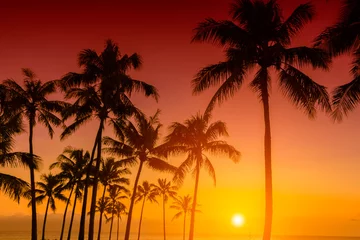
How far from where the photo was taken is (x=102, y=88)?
25.2 m

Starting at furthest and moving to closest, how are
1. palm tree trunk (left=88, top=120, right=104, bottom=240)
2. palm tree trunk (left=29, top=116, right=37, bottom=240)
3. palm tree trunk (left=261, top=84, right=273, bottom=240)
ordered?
palm tree trunk (left=29, top=116, right=37, bottom=240) < palm tree trunk (left=88, top=120, right=104, bottom=240) < palm tree trunk (left=261, top=84, right=273, bottom=240)

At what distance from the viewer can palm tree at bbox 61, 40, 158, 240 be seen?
25328 millimetres

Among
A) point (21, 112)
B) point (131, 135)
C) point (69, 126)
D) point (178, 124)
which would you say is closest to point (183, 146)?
point (178, 124)

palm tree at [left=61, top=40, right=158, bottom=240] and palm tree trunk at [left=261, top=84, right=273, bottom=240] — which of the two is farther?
palm tree at [left=61, top=40, right=158, bottom=240]

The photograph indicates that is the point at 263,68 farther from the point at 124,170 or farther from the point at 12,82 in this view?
the point at 124,170

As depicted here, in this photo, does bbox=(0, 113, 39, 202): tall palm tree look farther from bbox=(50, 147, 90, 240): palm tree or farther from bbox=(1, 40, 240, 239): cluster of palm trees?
bbox=(50, 147, 90, 240): palm tree

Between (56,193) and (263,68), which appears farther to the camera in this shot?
(56,193)

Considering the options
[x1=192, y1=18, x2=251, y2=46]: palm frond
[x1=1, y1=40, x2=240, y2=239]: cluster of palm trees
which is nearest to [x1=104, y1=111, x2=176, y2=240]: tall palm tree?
[x1=1, y1=40, x2=240, y2=239]: cluster of palm trees

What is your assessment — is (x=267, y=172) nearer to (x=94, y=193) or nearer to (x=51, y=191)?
(x=94, y=193)

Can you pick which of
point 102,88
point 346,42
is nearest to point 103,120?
point 102,88

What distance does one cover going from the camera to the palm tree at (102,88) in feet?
83.1

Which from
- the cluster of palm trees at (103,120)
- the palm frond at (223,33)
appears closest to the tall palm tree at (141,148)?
the cluster of palm trees at (103,120)

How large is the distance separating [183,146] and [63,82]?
12.7 m

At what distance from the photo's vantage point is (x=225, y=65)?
17312 mm
